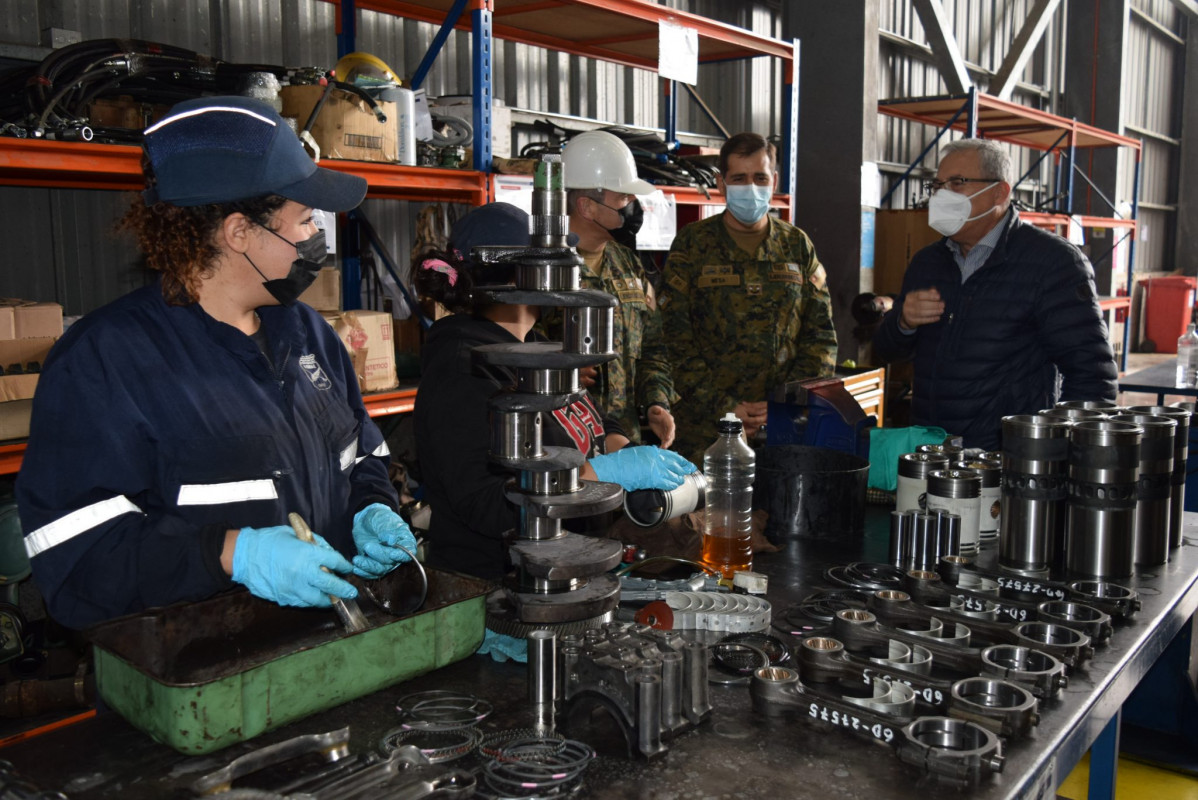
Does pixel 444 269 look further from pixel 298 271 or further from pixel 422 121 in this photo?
pixel 422 121

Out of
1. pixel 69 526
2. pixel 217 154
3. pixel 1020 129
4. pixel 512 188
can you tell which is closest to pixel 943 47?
pixel 1020 129

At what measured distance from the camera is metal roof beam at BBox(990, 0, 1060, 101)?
29.3ft

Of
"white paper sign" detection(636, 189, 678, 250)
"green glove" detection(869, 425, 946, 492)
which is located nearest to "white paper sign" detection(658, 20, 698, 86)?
"white paper sign" detection(636, 189, 678, 250)

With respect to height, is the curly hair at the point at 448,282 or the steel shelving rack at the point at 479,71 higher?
the steel shelving rack at the point at 479,71

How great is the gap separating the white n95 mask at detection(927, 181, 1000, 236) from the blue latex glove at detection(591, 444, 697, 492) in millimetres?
1758

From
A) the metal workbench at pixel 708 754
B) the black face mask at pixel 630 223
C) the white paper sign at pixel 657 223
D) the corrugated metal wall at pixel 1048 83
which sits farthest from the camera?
the corrugated metal wall at pixel 1048 83

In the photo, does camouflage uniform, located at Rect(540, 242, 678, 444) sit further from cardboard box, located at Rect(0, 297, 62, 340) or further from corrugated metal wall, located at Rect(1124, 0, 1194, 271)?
corrugated metal wall, located at Rect(1124, 0, 1194, 271)

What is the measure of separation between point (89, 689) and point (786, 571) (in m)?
2.01

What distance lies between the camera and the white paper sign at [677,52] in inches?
164

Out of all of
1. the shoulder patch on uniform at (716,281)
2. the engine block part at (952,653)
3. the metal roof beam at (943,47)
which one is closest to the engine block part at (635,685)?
the engine block part at (952,653)

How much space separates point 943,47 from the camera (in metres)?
7.53

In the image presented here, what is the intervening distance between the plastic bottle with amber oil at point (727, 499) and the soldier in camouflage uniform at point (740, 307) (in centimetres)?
153

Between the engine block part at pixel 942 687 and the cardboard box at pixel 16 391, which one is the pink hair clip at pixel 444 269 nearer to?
the engine block part at pixel 942 687

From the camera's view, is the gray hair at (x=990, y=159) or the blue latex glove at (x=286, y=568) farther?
the gray hair at (x=990, y=159)
